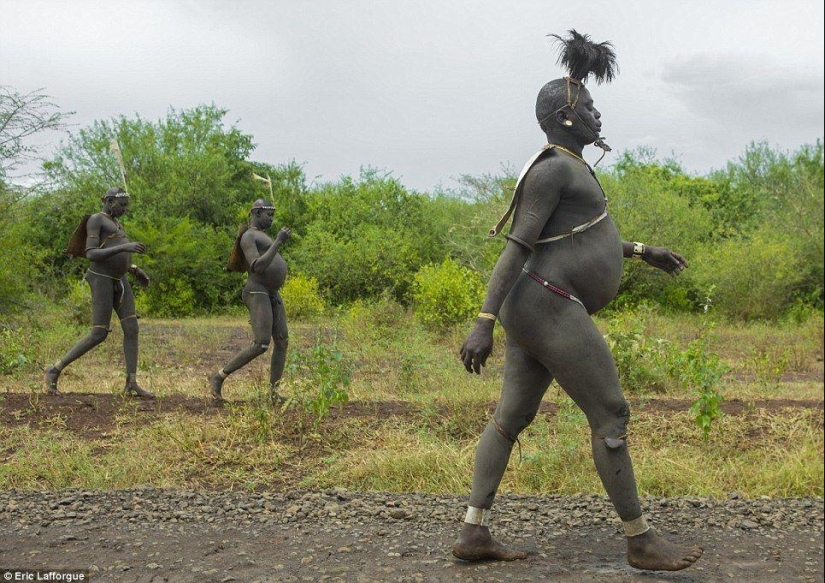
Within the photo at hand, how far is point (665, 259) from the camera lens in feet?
13.4

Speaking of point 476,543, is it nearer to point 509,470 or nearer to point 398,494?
point 398,494

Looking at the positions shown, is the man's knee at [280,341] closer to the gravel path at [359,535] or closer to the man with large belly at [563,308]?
the gravel path at [359,535]

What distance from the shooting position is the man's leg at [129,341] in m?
8.32

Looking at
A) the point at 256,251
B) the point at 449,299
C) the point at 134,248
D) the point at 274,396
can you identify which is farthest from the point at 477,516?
the point at 449,299

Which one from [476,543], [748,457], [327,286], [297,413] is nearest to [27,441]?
[297,413]

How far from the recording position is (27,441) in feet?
21.3

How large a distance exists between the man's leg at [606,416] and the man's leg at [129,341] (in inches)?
223

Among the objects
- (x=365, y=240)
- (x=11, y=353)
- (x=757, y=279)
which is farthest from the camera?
(x=365, y=240)

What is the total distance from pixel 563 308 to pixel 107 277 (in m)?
5.90

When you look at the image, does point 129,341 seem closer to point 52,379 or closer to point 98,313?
point 98,313

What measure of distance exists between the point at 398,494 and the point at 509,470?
91cm

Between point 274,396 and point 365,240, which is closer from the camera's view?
point 274,396

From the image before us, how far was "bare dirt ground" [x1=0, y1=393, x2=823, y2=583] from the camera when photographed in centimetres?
374

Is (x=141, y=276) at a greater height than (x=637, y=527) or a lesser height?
greater
